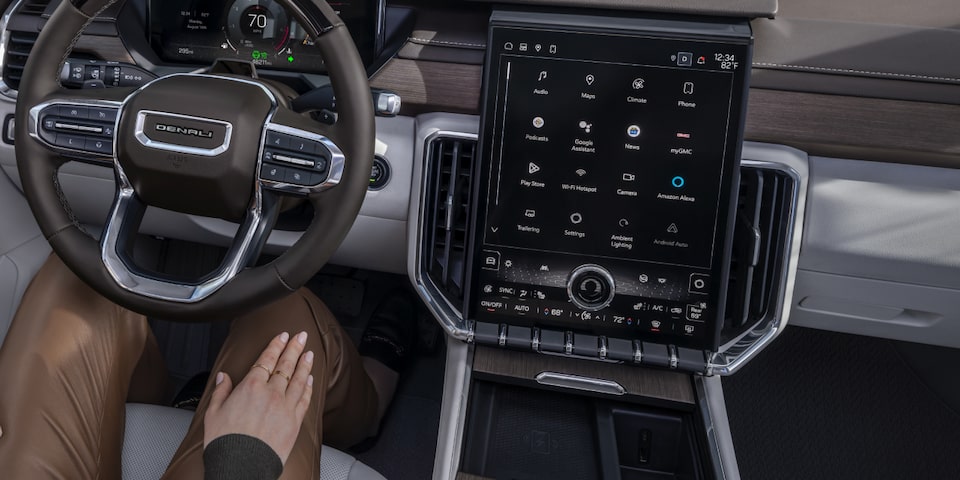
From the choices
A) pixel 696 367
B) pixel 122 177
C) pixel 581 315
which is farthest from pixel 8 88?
pixel 696 367

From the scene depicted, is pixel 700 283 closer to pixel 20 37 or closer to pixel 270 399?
pixel 270 399

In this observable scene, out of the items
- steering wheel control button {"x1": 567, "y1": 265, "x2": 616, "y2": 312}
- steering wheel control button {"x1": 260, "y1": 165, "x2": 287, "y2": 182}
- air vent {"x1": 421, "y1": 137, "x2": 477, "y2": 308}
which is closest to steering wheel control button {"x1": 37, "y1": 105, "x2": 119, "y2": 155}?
steering wheel control button {"x1": 260, "y1": 165, "x2": 287, "y2": 182}

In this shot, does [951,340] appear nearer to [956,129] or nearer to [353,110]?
[956,129]

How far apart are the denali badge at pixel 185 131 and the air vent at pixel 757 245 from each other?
0.67 m

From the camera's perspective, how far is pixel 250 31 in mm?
952

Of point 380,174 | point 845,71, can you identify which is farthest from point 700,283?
point 380,174

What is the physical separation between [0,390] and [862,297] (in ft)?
3.90

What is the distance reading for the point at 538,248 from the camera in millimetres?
861

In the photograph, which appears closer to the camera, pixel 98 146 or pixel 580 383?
pixel 98 146

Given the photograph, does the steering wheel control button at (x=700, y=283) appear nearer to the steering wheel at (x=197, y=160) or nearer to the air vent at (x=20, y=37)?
the steering wheel at (x=197, y=160)

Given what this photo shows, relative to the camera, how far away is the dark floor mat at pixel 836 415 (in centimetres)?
126

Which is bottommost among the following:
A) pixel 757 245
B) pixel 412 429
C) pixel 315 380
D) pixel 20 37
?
pixel 412 429

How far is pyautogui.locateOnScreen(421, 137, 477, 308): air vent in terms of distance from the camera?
90cm

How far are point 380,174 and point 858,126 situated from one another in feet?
Result: 2.15
